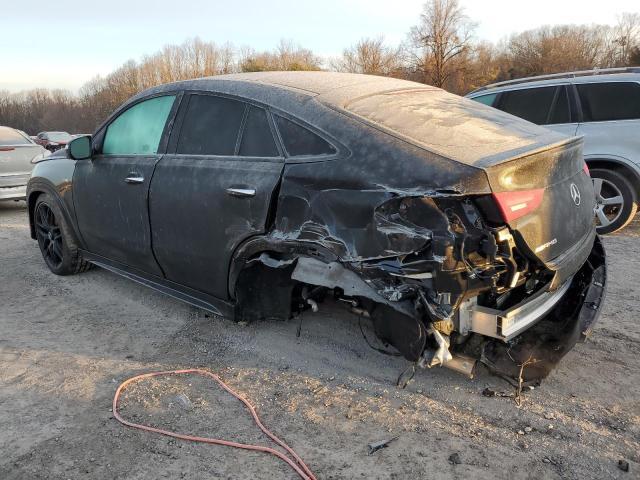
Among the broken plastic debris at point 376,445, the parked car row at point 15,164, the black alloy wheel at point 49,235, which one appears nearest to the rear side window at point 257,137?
the broken plastic debris at point 376,445

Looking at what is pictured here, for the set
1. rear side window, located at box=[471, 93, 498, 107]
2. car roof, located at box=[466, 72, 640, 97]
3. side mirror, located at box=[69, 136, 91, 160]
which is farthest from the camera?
rear side window, located at box=[471, 93, 498, 107]

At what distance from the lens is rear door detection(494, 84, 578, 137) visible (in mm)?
6660

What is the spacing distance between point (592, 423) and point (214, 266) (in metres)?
2.35

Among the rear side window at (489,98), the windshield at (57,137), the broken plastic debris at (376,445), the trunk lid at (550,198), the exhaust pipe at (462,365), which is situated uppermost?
the rear side window at (489,98)

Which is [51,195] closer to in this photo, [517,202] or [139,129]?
[139,129]

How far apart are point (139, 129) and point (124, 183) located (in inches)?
17.9

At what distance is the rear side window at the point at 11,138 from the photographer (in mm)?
9427

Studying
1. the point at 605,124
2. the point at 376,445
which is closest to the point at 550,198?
the point at 376,445

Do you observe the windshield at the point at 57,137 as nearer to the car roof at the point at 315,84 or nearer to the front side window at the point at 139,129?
the front side window at the point at 139,129

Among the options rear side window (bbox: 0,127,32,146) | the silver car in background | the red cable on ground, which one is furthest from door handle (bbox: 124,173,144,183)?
rear side window (bbox: 0,127,32,146)

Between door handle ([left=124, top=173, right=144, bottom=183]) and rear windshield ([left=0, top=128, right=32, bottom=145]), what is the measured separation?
22.5 ft

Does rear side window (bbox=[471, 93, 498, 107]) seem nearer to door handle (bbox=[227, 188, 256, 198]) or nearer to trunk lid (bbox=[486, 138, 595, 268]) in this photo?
trunk lid (bbox=[486, 138, 595, 268])

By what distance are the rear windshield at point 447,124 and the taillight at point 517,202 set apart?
224 mm

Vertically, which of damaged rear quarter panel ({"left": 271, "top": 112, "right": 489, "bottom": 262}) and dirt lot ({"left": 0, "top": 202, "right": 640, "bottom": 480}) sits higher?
damaged rear quarter panel ({"left": 271, "top": 112, "right": 489, "bottom": 262})
